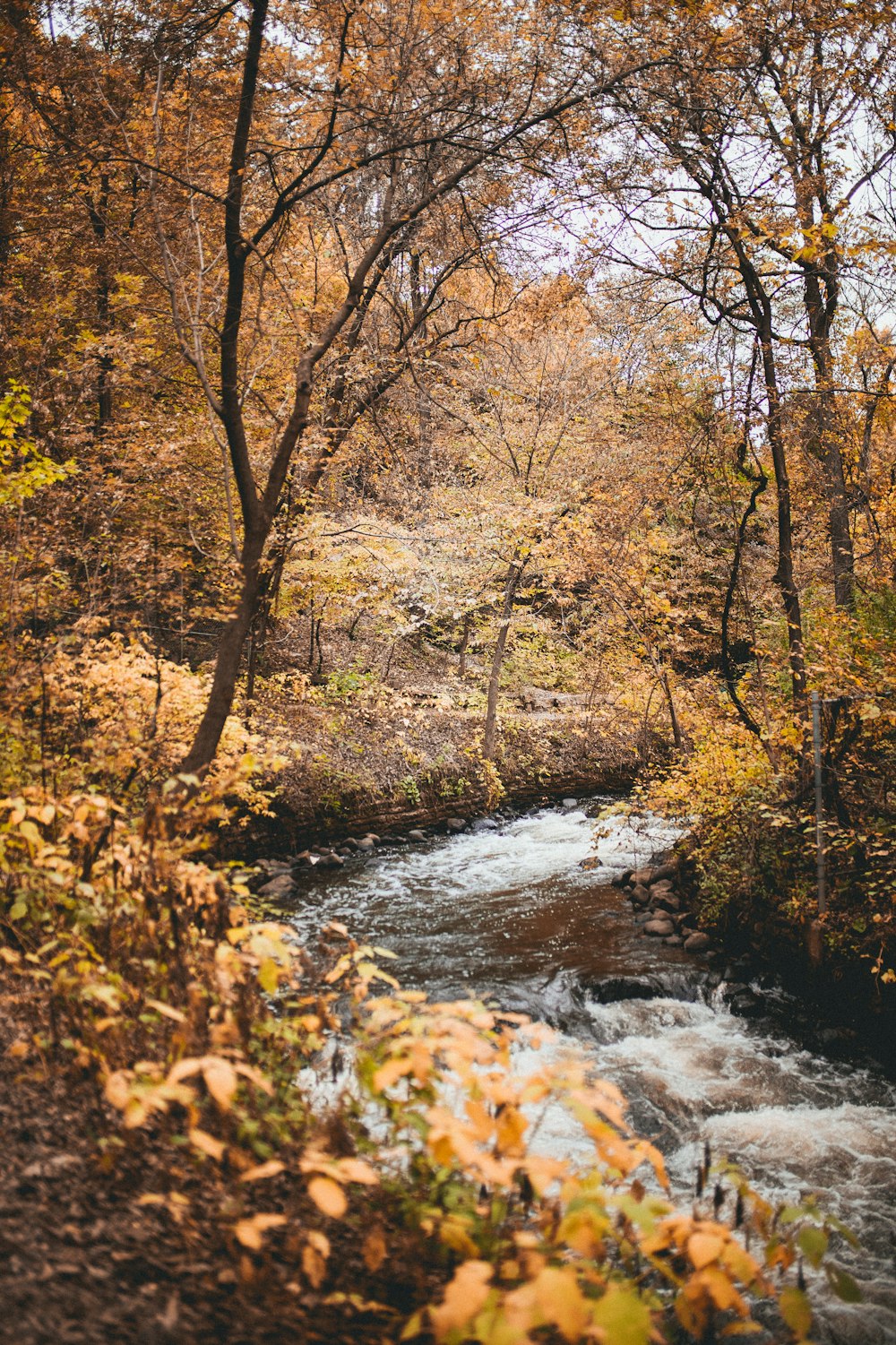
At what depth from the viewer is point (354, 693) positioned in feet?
42.6

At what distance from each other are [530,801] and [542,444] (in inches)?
261

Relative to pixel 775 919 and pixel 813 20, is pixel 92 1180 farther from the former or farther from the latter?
pixel 813 20

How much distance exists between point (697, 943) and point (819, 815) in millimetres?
2166

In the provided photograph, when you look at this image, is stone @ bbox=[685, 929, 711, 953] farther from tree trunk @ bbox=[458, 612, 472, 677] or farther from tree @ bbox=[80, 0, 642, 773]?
tree trunk @ bbox=[458, 612, 472, 677]

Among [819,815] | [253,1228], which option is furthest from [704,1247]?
[819,815]

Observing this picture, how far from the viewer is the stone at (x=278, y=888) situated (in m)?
8.48

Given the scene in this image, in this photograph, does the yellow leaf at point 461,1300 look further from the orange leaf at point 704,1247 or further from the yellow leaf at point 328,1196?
the orange leaf at point 704,1247

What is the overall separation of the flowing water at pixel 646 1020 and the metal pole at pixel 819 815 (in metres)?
1.13

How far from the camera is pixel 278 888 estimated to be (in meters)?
8.58

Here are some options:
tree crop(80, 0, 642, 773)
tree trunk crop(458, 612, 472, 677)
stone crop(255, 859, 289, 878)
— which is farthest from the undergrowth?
tree trunk crop(458, 612, 472, 677)

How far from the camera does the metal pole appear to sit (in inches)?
215

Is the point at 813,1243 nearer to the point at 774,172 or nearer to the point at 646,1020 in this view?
the point at 646,1020

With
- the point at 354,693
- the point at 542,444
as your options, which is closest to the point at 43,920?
the point at 354,693

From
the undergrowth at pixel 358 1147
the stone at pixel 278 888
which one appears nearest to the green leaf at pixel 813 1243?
the undergrowth at pixel 358 1147
